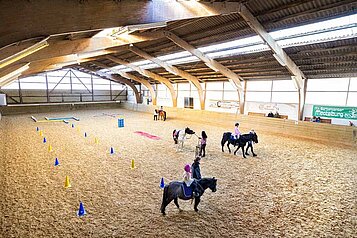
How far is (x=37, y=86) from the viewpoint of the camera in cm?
2292

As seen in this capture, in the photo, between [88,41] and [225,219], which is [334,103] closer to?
[225,219]

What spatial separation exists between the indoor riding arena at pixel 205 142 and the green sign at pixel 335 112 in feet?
0.19

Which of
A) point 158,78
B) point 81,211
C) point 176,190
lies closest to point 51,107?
point 158,78

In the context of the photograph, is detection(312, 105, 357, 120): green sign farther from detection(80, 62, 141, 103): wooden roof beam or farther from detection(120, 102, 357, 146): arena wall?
detection(80, 62, 141, 103): wooden roof beam

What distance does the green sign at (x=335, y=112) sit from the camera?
11.0m

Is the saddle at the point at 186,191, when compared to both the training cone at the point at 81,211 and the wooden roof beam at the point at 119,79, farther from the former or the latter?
the wooden roof beam at the point at 119,79

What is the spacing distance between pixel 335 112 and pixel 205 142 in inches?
356

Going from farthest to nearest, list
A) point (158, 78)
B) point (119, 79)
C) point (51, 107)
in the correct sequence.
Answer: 1. point (119, 79)
2. point (51, 107)
3. point (158, 78)

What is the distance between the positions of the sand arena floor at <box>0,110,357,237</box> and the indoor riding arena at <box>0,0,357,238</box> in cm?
3

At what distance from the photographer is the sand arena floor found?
3.56 meters

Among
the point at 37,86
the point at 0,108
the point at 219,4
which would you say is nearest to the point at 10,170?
the point at 219,4

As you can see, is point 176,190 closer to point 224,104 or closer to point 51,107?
point 224,104

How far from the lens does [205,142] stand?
7512 millimetres

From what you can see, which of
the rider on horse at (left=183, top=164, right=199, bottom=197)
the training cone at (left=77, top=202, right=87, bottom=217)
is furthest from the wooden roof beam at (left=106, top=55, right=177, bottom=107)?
the rider on horse at (left=183, top=164, right=199, bottom=197)
